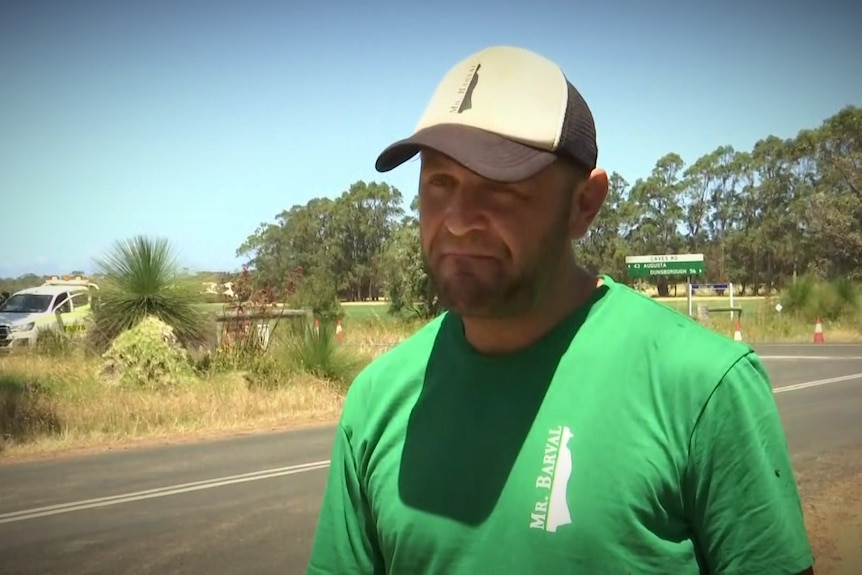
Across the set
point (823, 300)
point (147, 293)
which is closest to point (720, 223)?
point (823, 300)

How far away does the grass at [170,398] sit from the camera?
12.3 m

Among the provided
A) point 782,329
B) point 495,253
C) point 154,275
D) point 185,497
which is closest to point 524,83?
point 495,253

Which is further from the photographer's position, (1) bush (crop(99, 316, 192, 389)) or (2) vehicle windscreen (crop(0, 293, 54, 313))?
(2) vehicle windscreen (crop(0, 293, 54, 313))

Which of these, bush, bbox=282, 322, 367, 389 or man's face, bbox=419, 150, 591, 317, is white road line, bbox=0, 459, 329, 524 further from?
man's face, bbox=419, 150, 591, 317

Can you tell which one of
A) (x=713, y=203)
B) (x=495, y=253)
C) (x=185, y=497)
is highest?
(x=713, y=203)

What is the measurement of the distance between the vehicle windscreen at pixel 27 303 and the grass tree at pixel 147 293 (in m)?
8.02

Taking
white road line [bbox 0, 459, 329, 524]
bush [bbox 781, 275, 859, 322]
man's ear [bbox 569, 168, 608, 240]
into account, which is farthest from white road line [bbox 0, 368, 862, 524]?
bush [bbox 781, 275, 859, 322]

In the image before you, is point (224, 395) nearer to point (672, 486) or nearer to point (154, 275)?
point (154, 275)

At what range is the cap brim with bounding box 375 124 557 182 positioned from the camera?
5.22 feet

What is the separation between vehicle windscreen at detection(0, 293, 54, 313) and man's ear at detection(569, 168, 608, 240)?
25133 mm

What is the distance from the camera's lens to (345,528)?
1822mm

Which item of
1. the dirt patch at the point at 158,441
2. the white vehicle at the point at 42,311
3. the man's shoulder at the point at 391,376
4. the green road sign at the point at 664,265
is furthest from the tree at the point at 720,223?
the man's shoulder at the point at 391,376

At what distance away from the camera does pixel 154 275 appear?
57.7 feet

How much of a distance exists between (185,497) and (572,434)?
7.50m
